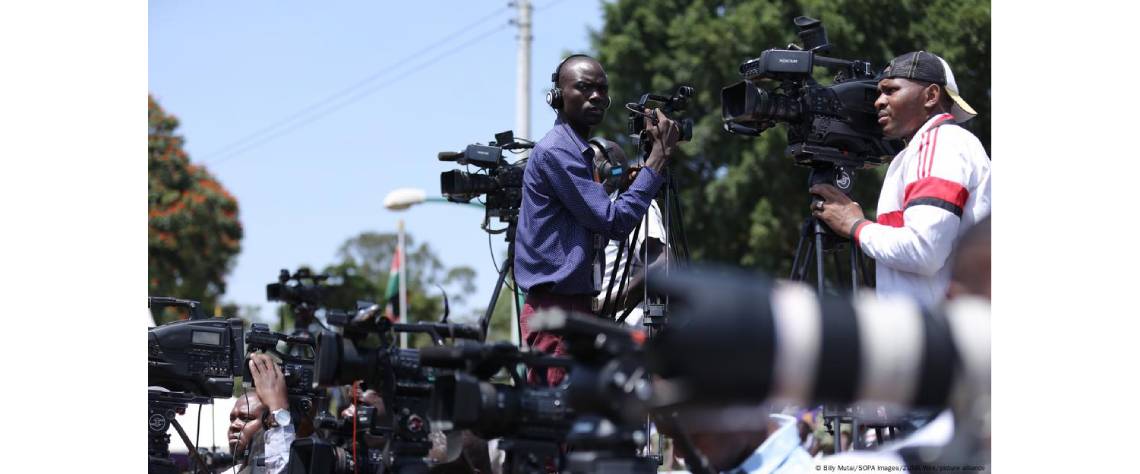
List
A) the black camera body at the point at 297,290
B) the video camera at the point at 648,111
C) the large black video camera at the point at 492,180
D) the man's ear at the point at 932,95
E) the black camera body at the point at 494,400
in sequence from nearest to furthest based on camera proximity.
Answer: the black camera body at the point at 494,400 < the man's ear at the point at 932,95 < the video camera at the point at 648,111 < the large black video camera at the point at 492,180 < the black camera body at the point at 297,290

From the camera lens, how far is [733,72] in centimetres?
1853

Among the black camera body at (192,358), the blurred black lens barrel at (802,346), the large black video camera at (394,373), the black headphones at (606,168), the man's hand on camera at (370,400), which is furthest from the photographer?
the black camera body at (192,358)

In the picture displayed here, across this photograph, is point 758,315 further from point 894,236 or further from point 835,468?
point 894,236

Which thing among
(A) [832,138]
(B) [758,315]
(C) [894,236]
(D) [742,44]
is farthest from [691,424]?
(D) [742,44]

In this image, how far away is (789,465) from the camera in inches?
118

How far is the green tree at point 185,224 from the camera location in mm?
23422

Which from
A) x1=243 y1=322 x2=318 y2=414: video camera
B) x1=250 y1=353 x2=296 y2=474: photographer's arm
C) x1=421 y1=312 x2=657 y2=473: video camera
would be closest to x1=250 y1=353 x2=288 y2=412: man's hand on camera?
x1=250 y1=353 x2=296 y2=474: photographer's arm

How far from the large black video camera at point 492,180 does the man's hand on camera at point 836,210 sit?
7.12ft

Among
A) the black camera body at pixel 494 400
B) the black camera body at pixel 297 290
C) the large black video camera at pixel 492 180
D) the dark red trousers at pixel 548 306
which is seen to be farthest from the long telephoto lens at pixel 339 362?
the black camera body at pixel 297 290

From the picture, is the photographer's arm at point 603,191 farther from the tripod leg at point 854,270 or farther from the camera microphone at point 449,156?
the camera microphone at point 449,156

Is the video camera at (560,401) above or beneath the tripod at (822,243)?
beneath

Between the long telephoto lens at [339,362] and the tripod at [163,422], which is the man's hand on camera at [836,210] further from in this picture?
the tripod at [163,422]

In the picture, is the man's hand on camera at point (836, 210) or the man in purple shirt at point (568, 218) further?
the man in purple shirt at point (568, 218)

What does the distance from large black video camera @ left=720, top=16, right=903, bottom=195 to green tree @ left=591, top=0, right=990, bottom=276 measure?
10588 millimetres
